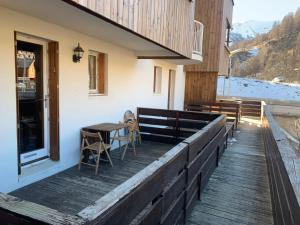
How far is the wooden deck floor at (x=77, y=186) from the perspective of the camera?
3.29 meters

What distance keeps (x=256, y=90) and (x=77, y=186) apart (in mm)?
17524

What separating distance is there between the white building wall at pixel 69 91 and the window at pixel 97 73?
0.15 metres

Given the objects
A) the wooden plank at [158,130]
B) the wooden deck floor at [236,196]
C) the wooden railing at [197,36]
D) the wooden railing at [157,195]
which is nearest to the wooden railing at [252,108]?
the wooden railing at [197,36]

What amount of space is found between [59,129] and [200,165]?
2.44 meters

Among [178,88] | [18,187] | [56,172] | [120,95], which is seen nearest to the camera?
[18,187]

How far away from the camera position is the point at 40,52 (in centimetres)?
406

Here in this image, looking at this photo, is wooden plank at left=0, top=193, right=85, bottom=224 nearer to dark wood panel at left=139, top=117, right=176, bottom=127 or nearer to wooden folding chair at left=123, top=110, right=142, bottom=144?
wooden folding chair at left=123, top=110, right=142, bottom=144

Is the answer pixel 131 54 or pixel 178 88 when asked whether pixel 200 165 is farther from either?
pixel 178 88

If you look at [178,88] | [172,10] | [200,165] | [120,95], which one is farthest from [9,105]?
[178,88]

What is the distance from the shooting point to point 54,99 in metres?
4.21

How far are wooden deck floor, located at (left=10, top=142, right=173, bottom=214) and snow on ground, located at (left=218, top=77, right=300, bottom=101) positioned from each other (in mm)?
15094

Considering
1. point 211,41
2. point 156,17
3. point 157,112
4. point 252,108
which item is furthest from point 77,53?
point 252,108

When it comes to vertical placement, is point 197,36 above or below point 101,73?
above

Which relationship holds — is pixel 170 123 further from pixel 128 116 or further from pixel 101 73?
pixel 101 73
